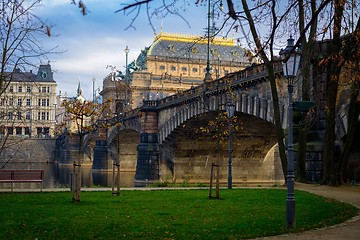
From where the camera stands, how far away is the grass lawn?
12.2 meters

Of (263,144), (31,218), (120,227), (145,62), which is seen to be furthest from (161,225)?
(145,62)

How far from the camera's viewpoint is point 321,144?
86.2ft

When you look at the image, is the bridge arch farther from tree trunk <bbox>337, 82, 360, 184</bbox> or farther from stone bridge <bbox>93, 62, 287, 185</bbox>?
tree trunk <bbox>337, 82, 360, 184</bbox>

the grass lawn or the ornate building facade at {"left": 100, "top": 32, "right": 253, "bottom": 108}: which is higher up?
the ornate building facade at {"left": 100, "top": 32, "right": 253, "bottom": 108}

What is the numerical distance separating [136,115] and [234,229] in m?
52.2

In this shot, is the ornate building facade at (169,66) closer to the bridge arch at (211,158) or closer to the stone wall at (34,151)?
the stone wall at (34,151)

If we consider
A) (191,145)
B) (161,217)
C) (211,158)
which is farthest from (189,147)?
(161,217)

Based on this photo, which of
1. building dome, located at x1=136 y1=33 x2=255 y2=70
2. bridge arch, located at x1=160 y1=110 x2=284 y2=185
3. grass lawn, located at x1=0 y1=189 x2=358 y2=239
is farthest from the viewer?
building dome, located at x1=136 y1=33 x2=255 y2=70

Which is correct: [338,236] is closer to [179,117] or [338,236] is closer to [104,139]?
[179,117]

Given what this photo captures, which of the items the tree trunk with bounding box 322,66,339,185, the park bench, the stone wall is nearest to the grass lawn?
the tree trunk with bounding box 322,66,339,185

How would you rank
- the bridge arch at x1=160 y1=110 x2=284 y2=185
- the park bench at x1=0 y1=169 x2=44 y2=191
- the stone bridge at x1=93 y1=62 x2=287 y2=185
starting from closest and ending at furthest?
1. the park bench at x1=0 y1=169 x2=44 y2=191
2. the stone bridge at x1=93 y1=62 x2=287 y2=185
3. the bridge arch at x1=160 y1=110 x2=284 y2=185

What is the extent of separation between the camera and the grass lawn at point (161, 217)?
481 inches

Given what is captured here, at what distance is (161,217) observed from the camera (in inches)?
589

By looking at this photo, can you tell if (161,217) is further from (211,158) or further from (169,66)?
(169,66)
